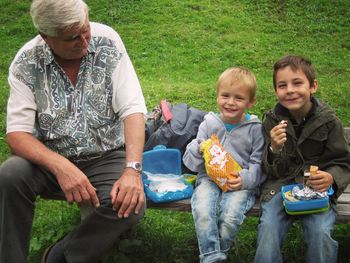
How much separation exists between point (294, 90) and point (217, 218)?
0.89 m

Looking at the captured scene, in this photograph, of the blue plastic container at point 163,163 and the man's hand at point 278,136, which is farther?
the blue plastic container at point 163,163

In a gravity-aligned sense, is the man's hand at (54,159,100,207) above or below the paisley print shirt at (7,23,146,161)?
below

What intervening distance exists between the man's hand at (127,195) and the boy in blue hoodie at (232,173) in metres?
0.36

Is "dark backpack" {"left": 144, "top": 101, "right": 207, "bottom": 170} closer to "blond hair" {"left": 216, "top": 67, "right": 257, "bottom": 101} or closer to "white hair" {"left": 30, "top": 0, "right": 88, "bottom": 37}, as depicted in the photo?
"blond hair" {"left": 216, "top": 67, "right": 257, "bottom": 101}

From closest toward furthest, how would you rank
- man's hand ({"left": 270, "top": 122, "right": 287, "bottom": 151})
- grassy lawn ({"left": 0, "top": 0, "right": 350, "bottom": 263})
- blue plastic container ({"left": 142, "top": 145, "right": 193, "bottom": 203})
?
man's hand ({"left": 270, "top": 122, "right": 287, "bottom": 151}), blue plastic container ({"left": 142, "top": 145, "right": 193, "bottom": 203}), grassy lawn ({"left": 0, "top": 0, "right": 350, "bottom": 263})

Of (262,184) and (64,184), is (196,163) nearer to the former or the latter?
(262,184)

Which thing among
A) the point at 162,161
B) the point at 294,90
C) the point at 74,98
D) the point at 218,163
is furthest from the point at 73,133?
the point at 294,90

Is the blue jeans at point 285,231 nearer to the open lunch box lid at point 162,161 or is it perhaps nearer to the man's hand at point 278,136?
the man's hand at point 278,136

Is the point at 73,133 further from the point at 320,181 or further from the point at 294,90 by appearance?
the point at 320,181

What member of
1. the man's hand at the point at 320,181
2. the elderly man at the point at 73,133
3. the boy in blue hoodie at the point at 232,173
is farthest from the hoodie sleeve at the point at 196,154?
the man's hand at the point at 320,181

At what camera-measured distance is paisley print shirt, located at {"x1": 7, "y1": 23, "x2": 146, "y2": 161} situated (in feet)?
10.5

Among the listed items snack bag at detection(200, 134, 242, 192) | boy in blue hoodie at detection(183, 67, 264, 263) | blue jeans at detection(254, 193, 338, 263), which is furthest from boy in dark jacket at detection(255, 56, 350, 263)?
snack bag at detection(200, 134, 242, 192)

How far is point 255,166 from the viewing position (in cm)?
323

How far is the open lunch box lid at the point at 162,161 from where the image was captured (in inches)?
140
